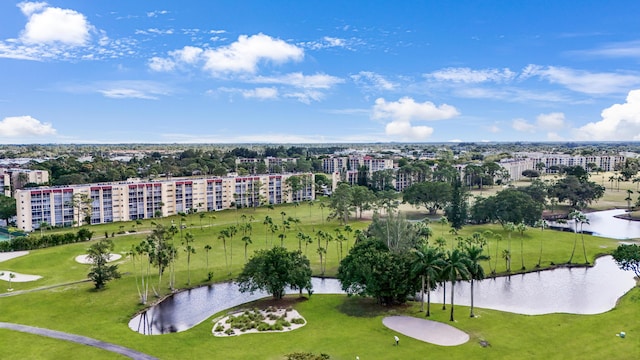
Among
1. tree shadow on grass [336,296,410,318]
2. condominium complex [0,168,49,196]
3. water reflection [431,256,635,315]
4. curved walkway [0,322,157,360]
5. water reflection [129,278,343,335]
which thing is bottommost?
water reflection [129,278,343,335]

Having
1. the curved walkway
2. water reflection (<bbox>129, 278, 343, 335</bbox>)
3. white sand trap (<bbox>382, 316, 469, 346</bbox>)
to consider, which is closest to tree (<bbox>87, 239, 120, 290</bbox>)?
water reflection (<bbox>129, 278, 343, 335</bbox>)

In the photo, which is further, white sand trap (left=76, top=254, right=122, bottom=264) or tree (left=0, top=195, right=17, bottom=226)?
tree (left=0, top=195, right=17, bottom=226)

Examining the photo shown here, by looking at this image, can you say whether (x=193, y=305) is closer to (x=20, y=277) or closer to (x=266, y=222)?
(x=20, y=277)

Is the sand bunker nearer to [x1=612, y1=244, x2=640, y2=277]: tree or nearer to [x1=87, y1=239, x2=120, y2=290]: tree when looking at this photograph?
[x1=87, y1=239, x2=120, y2=290]: tree

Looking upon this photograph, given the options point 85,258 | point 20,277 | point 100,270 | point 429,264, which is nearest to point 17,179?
point 85,258

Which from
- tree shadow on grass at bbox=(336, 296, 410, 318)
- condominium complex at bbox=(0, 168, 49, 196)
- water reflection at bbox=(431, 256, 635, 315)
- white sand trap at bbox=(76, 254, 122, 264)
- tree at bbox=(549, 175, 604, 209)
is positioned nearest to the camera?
tree shadow on grass at bbox=(336, 296, 410, 318)

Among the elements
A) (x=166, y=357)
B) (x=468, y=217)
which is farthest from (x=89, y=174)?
(x=166, y=357)
